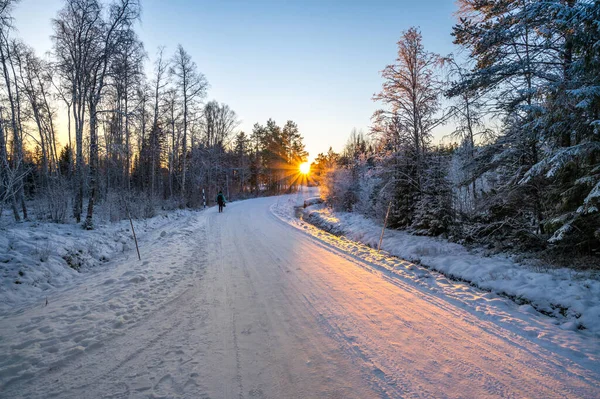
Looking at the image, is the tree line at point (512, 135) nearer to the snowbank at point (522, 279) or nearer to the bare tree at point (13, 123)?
the snowbank at point (522, 279)

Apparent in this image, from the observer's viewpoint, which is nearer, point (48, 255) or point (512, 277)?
point (512, 277)

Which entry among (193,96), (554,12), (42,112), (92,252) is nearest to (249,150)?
(193,96)

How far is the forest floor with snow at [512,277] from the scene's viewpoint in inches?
168

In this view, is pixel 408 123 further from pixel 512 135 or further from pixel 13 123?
pixel 13 123

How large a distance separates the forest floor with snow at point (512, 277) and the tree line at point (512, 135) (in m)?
0.76

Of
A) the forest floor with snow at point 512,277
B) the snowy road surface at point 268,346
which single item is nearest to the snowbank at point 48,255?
the snowy road surface at point 268,346

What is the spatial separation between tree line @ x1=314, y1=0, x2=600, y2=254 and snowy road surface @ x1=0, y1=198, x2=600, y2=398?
11.3 ft

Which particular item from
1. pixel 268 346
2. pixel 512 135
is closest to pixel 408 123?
pixel 512 135

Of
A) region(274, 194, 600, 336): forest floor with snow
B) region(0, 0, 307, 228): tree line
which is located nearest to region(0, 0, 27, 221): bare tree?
region(0, 0, 307, 228): tree line

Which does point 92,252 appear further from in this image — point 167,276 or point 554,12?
point 554,12

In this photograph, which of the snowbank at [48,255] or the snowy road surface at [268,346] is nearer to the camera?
the snowy road surface at [268,346]

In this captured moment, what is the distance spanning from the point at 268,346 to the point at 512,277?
5.37 m

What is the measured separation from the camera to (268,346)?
130 inches

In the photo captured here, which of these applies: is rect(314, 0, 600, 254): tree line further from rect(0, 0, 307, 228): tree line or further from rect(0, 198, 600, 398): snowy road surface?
rect(0, 0, 307, 228): tree line
